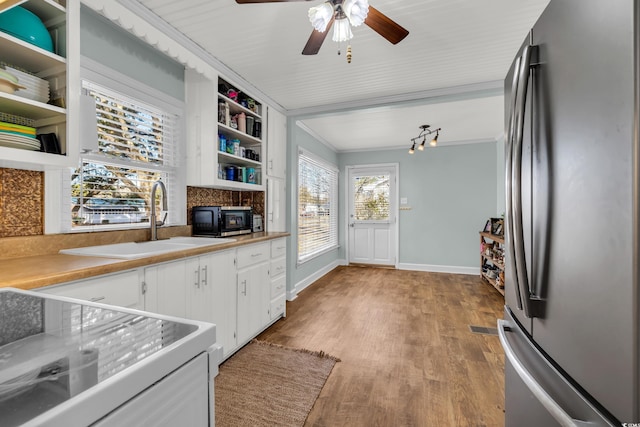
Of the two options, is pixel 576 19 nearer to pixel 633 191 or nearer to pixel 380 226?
pixel 633 191

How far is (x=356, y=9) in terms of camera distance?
144 centimetres

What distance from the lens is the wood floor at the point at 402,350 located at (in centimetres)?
168

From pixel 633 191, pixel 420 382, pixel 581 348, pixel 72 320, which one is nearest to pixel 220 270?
pixel 72 320

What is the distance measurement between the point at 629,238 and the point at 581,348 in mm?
282

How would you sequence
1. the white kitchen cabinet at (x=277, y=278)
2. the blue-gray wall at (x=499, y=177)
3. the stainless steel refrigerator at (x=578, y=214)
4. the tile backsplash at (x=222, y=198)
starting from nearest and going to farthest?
1. the stainless steel refrigerator at (x=578, y=214)
2. the tile backsplash at (x=222, y=198)
3. the white kitchen cabinet at (x=277, y=278)
4. the blue-gray wall at (x=499, y=177)

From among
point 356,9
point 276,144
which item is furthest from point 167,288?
point 276,144

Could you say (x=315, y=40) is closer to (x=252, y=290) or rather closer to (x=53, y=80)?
(x=53, y=80)

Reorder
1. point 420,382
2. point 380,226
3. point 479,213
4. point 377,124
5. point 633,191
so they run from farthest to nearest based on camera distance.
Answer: point 380,226 < point 479,213 < point 377,124 < point 420,382 < point 633,191

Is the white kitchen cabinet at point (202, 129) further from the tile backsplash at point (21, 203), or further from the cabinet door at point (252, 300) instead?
the tile backsplash at point (21, 203)

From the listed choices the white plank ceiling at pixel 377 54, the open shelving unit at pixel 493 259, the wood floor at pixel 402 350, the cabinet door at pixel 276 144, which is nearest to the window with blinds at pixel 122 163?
the white plank ceiling at pixel 377 54

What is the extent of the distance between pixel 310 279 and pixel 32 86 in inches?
148

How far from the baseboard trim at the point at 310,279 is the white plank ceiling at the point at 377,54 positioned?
7.46 feet

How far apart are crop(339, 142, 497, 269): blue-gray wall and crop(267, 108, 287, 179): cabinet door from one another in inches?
106

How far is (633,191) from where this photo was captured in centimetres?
50
